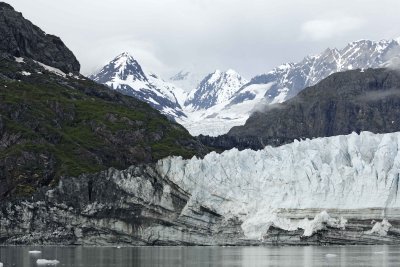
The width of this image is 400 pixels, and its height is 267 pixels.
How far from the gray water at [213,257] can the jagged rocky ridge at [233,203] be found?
10.2 ft

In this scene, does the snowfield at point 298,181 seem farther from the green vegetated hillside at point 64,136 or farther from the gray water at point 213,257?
the green vegetated hillside at point 64,136

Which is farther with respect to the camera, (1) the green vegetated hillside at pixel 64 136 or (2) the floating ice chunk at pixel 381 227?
(1) the green vegetated hillside at pixel 64 136

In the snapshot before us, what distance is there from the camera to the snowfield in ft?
331

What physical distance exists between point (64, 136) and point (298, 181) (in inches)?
2731

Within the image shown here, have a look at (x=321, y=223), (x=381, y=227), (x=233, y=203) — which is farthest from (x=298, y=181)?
(x=381, y=227)

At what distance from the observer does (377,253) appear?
87750mm

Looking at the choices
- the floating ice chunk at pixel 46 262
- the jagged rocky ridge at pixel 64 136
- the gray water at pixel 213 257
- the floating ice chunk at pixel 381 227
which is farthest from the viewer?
the jagged rocky ridge at pixel 64 136

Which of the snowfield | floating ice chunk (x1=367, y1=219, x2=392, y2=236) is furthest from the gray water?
the snowfield

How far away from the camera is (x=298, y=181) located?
10538cm

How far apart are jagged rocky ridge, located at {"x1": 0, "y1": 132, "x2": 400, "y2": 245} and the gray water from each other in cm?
312

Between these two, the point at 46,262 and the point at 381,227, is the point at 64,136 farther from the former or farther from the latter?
the point at 46,262

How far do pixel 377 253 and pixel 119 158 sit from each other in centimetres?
8578

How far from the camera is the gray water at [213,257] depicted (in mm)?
75688

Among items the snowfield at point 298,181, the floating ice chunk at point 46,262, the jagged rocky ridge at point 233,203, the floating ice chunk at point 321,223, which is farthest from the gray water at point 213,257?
the snowfield at point 298,181
